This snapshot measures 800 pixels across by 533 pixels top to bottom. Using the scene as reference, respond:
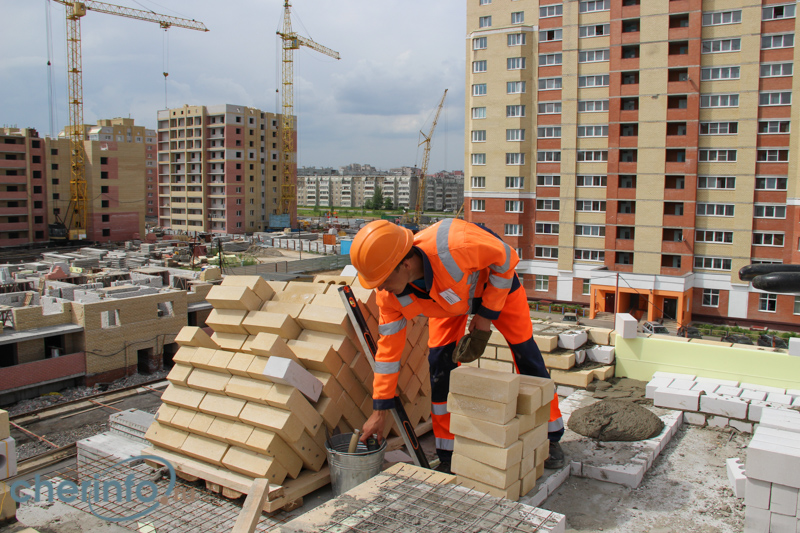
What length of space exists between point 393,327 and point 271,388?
1268mm

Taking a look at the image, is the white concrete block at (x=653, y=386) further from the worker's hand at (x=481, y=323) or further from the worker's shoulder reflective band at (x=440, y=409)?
the worker's hand at (x=481, y=323)

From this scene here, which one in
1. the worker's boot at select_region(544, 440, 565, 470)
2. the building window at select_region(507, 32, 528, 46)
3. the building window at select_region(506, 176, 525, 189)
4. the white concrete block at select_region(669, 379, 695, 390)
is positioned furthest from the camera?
the building window at select_region(506, 176, 525, 189)

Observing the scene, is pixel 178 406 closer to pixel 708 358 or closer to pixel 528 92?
pixel 708 358

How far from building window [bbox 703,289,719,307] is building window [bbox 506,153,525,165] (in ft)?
46.8

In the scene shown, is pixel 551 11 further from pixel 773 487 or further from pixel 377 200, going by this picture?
pixel 377 200

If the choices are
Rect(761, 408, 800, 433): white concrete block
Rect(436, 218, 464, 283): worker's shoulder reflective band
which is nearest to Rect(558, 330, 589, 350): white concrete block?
Rect(761, 408, 800, 433): white concrete block

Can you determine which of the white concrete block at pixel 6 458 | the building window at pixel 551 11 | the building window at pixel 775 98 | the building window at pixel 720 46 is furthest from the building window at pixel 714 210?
the white concrete block at pixel 6 458

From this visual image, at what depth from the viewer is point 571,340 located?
796 centimetres

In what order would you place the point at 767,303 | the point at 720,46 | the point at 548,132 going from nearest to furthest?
1. the point at 767,303
2. the point at 720,46
3. the point at 548,132

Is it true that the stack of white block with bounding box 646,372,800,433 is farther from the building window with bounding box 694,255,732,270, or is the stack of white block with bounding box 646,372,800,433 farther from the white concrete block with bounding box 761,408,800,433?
the building window with bounding box 694,255,732,270

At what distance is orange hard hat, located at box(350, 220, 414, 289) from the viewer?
14.6ft

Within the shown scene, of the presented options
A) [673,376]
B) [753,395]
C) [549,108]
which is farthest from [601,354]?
[549,108]

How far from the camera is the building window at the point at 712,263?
111 ft

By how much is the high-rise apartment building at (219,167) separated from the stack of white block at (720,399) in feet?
234
